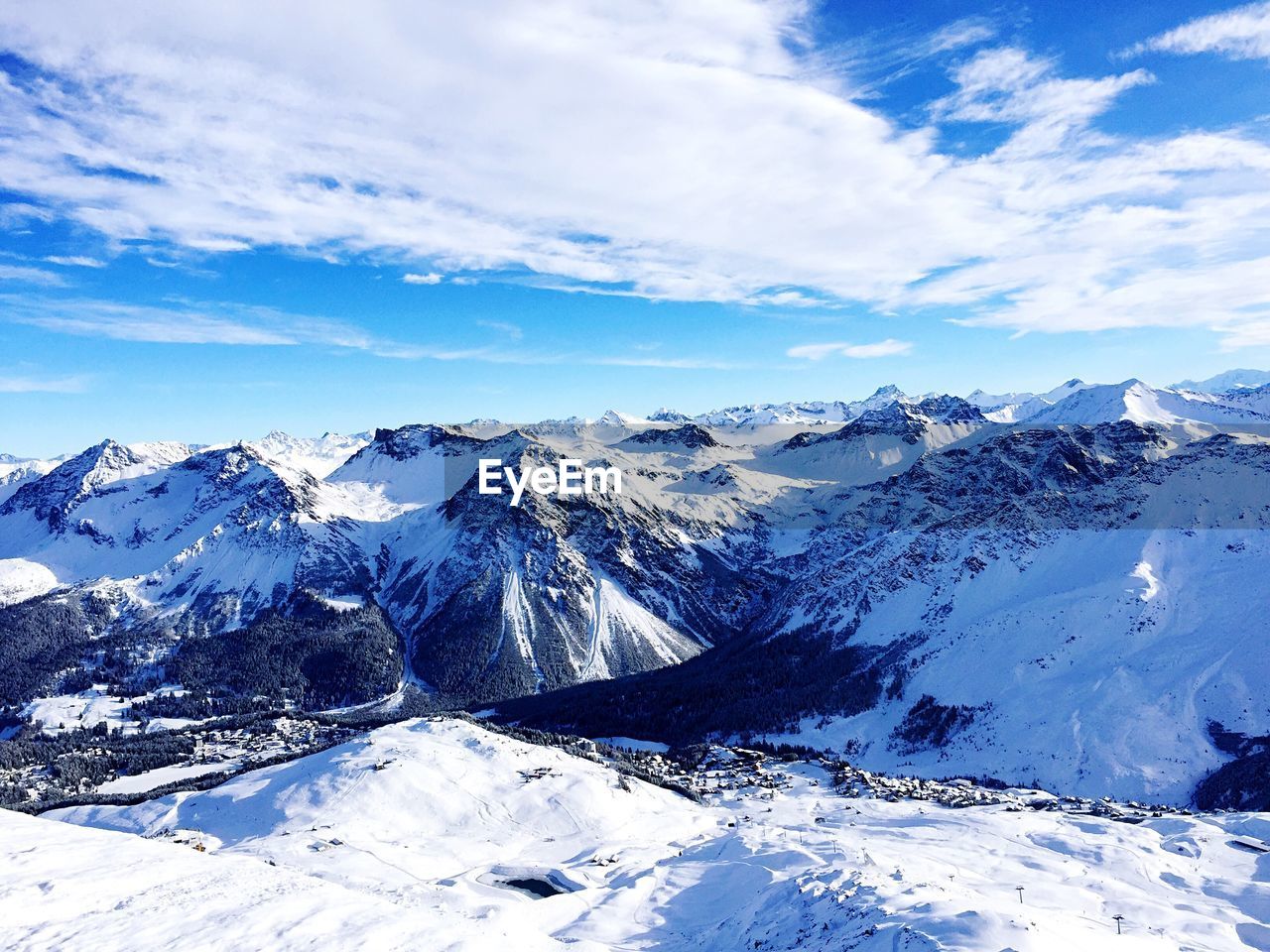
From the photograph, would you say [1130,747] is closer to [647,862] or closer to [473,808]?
[647,862]

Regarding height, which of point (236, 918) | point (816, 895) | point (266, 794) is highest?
point (236, 918)

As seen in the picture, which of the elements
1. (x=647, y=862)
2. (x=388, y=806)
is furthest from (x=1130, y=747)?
(x=388, y=806)

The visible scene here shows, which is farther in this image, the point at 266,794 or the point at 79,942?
the point at 266,794

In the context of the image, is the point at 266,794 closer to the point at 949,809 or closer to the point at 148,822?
the point at 148,822

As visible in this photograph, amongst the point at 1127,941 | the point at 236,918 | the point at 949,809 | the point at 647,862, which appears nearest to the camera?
the point at 236,918

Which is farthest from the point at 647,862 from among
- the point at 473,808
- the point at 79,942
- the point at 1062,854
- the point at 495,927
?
the point at 79,942

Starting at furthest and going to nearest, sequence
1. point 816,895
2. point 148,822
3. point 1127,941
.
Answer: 1. point 148,822
2. point 816,895
3. point 1127,941

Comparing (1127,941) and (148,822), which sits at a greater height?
(1127,941)
